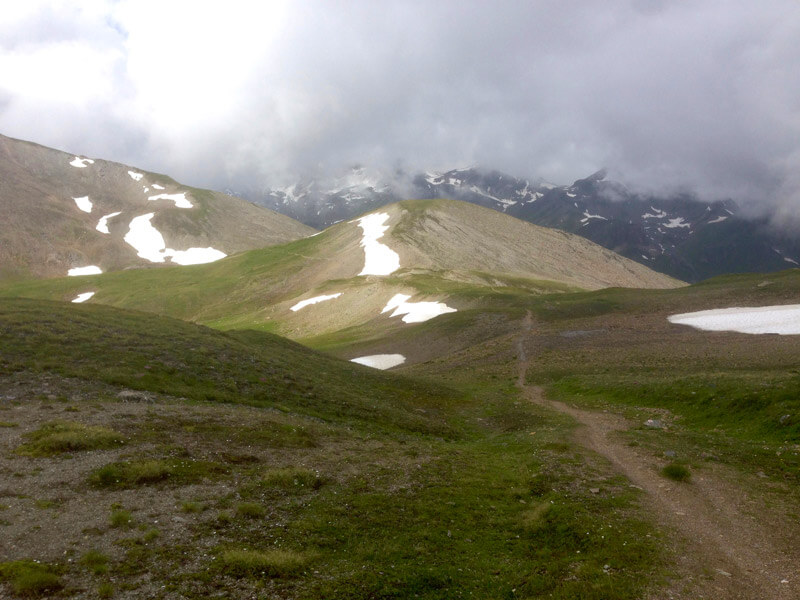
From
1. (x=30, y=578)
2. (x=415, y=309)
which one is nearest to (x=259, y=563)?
(x=30, y=578)

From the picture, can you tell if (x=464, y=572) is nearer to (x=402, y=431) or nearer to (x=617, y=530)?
(x=617, y=530)

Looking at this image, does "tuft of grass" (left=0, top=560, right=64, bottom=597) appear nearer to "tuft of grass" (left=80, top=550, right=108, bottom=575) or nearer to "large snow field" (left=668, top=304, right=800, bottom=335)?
"tuft of grass" (left=80, top=550, right=108, bottom=575)

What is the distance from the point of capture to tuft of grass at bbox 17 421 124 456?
15.9m

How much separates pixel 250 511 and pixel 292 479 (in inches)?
113

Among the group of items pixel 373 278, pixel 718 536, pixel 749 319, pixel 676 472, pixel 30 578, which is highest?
pixel 373 278

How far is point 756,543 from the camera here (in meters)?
12.6

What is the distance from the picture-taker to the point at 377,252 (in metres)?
135

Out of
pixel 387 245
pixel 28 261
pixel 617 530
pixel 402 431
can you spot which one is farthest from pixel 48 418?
pixel 28 261

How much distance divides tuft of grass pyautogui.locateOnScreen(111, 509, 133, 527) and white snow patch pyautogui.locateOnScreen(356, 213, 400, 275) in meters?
105

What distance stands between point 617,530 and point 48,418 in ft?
69.5

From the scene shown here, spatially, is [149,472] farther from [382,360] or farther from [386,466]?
[382,360]

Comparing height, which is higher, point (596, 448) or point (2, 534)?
point (2, 534)

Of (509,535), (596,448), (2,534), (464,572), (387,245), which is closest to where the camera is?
(2,534)

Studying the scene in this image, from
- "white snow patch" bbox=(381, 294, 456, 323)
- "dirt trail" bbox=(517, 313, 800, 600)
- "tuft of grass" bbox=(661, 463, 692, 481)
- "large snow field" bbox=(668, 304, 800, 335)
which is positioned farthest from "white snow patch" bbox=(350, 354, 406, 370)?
"tuft of grass" bbox=(661, 463, 692, 481)
